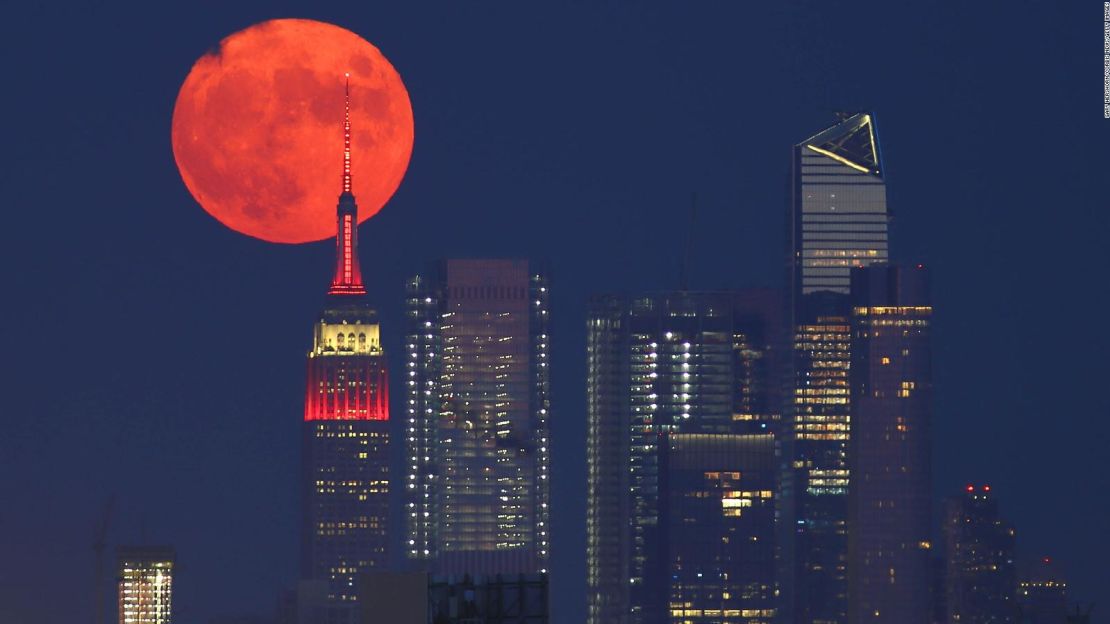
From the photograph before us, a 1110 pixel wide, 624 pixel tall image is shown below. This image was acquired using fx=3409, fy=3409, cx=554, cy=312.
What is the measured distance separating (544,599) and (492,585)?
1394 millimetres

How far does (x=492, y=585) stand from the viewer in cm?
8544

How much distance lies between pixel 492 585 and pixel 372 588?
306 centimetres

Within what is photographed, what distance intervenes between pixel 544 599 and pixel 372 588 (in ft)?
14.5

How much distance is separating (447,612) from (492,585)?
1596 millimetres

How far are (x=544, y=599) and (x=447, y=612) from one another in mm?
2495

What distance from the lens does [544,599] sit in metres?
85.1

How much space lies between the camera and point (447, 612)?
84.4m

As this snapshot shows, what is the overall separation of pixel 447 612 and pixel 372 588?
2457 millimetres

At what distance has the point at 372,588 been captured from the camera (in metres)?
85.9
